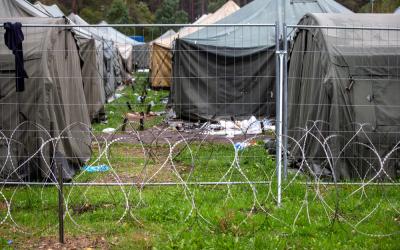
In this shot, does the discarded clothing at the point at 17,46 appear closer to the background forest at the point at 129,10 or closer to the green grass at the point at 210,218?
the green grass at the point at 210,218

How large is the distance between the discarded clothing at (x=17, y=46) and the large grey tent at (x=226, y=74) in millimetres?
7912

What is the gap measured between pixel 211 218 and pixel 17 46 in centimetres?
415

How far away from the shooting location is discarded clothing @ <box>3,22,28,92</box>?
8.49 metres

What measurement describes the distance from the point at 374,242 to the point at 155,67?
23958 mm

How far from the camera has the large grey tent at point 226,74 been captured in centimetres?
1639

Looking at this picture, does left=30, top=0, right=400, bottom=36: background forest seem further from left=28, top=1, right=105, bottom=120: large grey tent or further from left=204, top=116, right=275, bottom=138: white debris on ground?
left=204, top=116, right=275, bottom=138: white debris on ground

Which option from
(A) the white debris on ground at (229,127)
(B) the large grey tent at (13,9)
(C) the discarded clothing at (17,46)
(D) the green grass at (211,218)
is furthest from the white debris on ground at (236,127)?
(C) the discarded clothing at (17,46)

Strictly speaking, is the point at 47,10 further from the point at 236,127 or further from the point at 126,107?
the point at 236,127

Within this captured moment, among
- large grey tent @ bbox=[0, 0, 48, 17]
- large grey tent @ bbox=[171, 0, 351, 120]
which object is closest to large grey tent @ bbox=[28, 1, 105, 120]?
large grey tent @ bbox=[171, 0, 351, 120]

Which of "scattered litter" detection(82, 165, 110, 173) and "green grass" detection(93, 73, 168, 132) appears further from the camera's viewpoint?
"green grass" detection(93, 73, 168, 132)

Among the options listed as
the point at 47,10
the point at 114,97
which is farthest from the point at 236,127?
the point at 114,97

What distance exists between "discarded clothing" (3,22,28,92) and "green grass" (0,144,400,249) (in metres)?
1.72

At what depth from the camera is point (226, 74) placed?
54.4ft

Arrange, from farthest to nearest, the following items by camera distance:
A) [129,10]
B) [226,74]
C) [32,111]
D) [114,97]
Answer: [129,10], [114,97], [226,74], [32,111]
